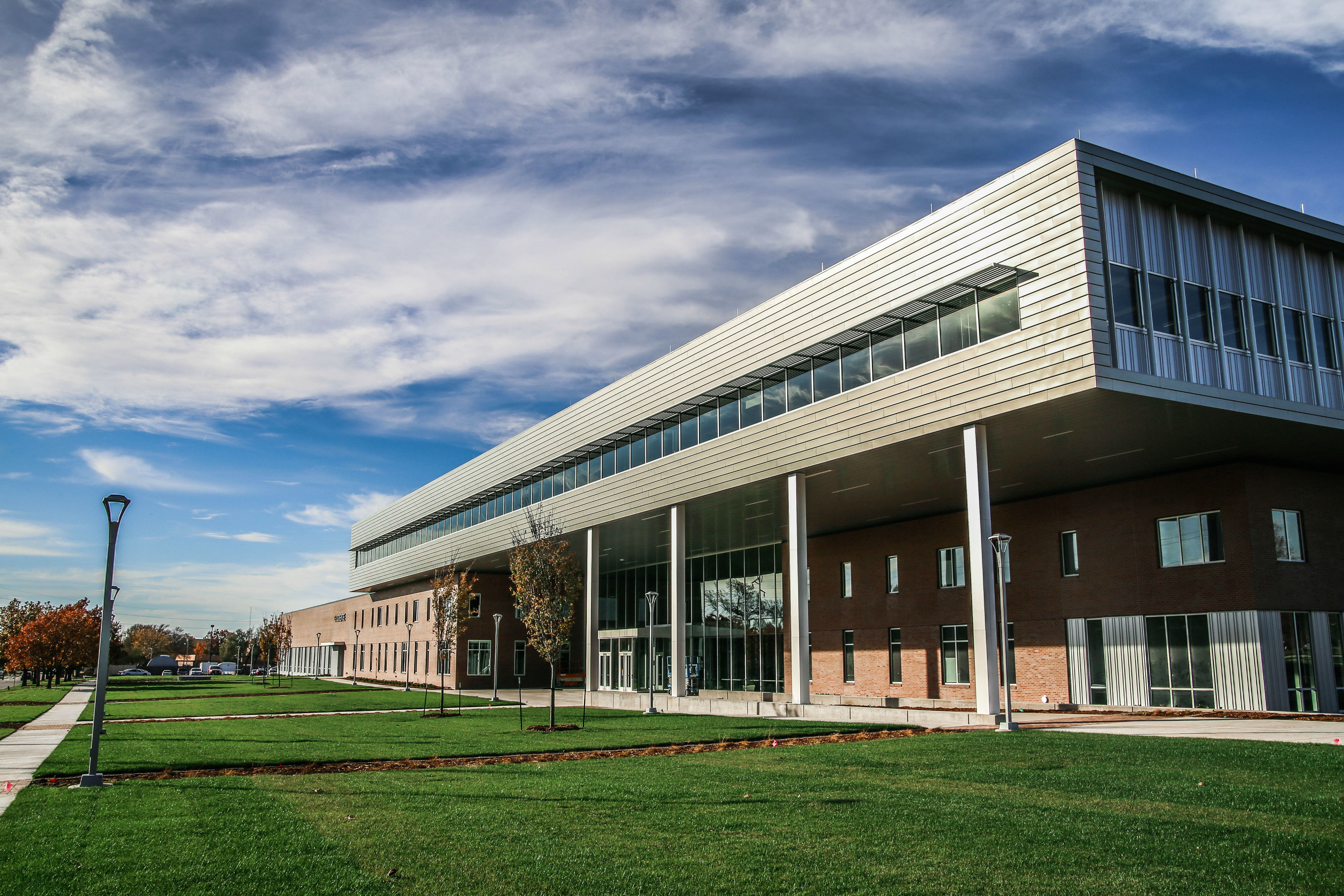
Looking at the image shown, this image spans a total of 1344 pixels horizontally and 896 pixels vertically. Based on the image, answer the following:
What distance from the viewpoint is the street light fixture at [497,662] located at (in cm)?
4062

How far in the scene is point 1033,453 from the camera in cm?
2595

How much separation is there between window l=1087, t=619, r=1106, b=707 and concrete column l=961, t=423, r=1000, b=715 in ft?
30.7

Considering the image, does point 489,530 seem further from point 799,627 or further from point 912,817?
point 912,817

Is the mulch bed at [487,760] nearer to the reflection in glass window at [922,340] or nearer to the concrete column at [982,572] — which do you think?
the concrete column at [982,572]

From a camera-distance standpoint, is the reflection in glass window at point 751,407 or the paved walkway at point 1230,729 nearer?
the paved walkway at point 1230,729

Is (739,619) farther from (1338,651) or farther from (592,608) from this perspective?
(1338,651)

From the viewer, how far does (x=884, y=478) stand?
30.2 m

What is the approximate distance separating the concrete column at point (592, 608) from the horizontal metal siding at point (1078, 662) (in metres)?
19.9

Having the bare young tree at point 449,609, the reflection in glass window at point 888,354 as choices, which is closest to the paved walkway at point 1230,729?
the reflection in glass window at point 888,354

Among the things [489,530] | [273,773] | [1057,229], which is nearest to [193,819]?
[273,773]

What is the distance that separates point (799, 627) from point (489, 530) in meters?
28.3

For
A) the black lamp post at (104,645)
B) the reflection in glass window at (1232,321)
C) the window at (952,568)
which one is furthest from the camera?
the window at (952,568)

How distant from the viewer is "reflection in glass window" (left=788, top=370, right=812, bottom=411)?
94.9 ft

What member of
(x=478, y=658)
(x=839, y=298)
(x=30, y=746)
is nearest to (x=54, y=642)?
(x=478, y=658)
